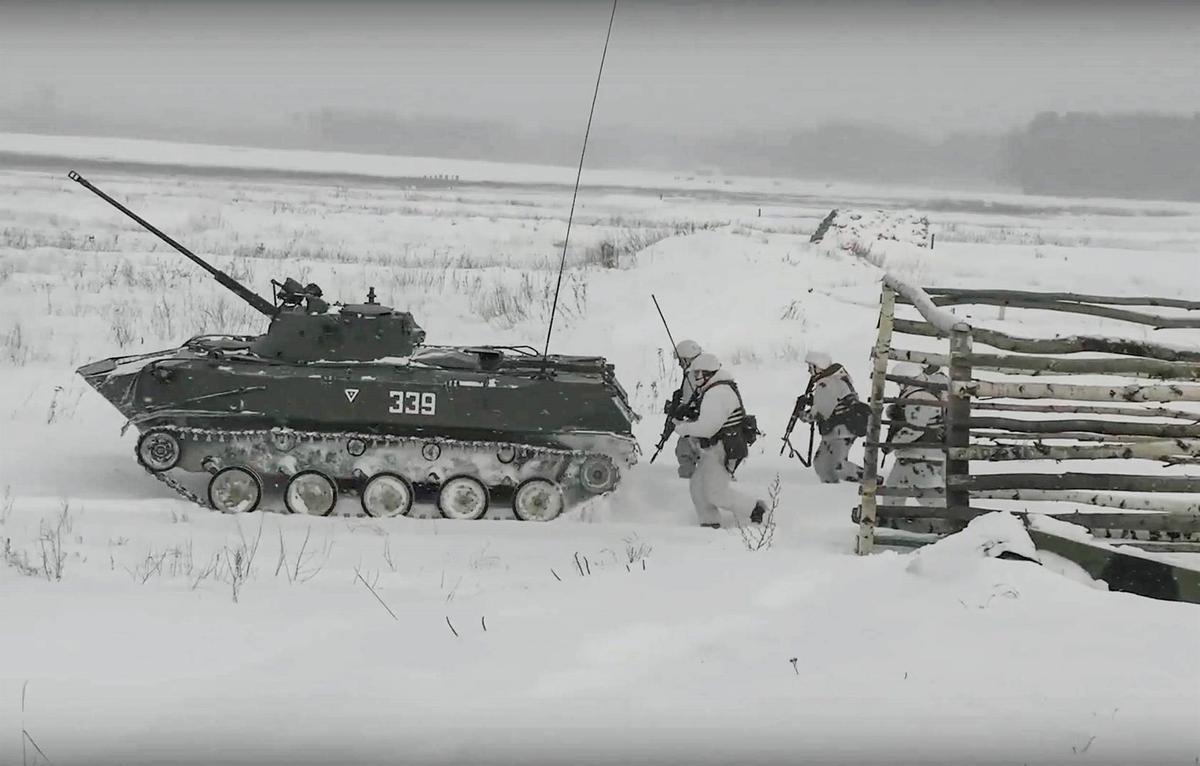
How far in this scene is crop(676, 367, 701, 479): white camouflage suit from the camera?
10828 mm

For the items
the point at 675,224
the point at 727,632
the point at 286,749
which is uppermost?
the point at 675,224

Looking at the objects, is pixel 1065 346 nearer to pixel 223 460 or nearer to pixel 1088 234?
pixel 223 460

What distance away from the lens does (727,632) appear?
532 cm

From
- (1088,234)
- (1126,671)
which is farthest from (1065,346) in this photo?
(1088,234)

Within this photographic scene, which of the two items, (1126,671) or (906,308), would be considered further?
(906,308)

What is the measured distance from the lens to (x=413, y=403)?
34.1 ft

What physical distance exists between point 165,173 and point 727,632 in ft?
147

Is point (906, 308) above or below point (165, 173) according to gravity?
below

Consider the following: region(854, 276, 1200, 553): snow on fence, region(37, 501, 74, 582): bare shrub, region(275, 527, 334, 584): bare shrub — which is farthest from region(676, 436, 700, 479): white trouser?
region(37, 501, 74, 582): bare shrub

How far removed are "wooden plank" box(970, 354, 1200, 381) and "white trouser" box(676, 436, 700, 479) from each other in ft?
9.63

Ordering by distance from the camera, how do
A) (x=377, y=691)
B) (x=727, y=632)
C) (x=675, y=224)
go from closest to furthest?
(x=377, y=691) → (x=727, y=632) → (x=675, y=224)

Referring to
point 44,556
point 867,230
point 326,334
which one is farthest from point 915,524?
point 867,230

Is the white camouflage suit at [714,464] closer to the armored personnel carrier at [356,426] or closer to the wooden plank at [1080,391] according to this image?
the armored personnel carrier at [356,426]

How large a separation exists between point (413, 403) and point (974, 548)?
224 inches
